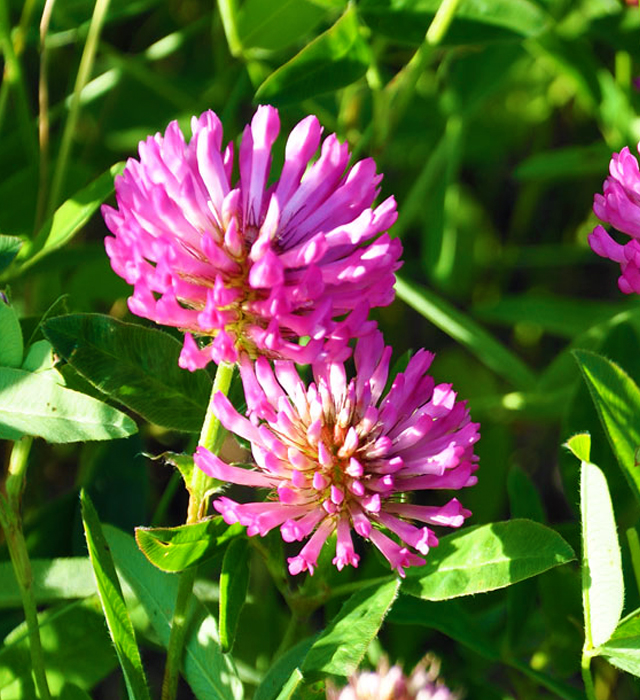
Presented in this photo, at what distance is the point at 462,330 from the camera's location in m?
1.25

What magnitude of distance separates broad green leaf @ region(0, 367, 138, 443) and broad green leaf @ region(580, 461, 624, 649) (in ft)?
1.09

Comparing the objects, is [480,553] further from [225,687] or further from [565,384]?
[565,384]

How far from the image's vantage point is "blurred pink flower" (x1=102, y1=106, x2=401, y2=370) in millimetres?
703

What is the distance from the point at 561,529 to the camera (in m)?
1.04

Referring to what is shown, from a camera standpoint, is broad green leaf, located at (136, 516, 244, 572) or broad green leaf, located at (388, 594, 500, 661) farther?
broad green leaf, located at (388, 594, 500, 661)

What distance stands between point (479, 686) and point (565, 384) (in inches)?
16.0

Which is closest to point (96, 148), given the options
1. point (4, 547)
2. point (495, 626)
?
point (4, 547)

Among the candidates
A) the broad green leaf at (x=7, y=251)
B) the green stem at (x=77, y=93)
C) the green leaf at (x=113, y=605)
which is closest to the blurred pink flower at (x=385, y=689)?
the green leaf at (x=113, y=605)

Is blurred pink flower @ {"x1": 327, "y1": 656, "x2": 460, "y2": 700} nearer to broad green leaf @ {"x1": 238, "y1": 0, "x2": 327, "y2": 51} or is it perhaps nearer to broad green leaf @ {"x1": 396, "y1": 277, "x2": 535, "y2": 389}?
broad green leaf @ {"x1": 396, "y1": 277, "x2": 535, "y2": 389}

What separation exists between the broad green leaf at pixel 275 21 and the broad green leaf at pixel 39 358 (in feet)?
1.33

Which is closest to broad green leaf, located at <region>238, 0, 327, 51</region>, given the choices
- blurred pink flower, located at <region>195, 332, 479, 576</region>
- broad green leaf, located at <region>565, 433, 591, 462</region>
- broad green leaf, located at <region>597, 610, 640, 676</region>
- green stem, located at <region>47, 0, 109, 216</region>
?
green stem, located at <region>47, 0, 109, 216</region>

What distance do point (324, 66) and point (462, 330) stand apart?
375mm

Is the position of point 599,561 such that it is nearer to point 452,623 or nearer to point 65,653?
point 452,623

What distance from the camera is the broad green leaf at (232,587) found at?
2.58 feet
